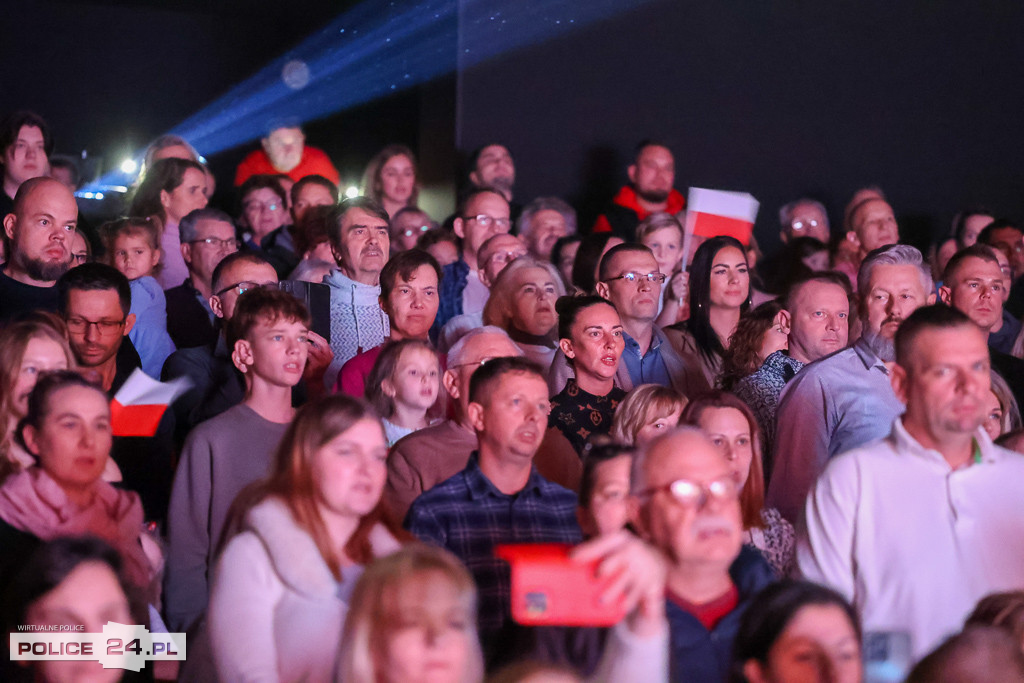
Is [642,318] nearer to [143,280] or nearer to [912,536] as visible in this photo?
[143,280]

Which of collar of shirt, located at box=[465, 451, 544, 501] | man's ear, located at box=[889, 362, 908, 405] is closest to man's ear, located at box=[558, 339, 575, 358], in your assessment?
collar of shirt, located at box=[465, 451, 544, 501]

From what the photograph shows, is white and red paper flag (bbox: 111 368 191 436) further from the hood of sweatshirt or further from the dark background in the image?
the dark background

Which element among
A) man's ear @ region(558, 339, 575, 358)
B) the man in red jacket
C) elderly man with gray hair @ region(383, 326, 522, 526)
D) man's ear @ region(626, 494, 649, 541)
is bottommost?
man's ear @ region(626, 494, 649, 541)

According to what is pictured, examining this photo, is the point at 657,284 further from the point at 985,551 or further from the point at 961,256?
the point at 985,551

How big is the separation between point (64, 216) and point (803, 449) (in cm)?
289

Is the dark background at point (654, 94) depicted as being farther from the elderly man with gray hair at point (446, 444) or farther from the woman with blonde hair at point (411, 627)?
the woman with blonde hair at point (411, 627)

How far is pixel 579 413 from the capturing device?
4.34 m

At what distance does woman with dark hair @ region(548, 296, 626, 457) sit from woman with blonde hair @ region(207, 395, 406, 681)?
154 cm

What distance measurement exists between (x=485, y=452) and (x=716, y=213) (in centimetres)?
280

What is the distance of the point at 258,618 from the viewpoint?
8.46 feet

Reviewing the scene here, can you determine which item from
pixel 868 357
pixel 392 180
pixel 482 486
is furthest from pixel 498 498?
pixel 392 180

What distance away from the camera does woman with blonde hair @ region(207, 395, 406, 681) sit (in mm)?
2582

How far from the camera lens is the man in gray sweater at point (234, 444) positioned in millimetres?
3471

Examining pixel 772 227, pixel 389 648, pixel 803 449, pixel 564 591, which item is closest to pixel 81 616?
pixel 389 648
